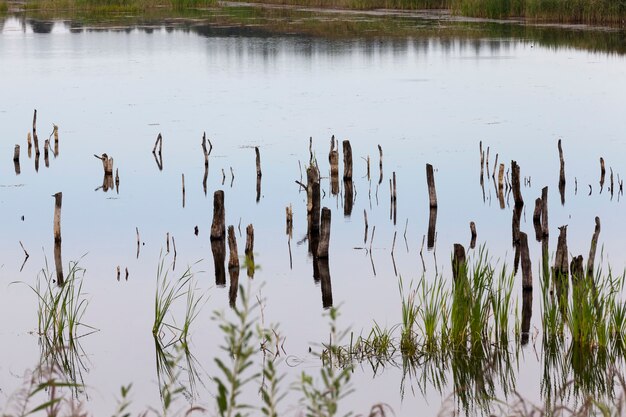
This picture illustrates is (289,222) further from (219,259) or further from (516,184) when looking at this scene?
(516,184)

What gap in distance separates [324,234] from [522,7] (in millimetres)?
31044

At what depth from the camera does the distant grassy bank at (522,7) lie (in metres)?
35.2

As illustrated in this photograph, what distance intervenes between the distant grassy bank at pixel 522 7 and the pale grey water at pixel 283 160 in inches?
157

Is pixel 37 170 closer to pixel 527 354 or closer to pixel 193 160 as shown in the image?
pixel 193 160

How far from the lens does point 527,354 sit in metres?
8.02

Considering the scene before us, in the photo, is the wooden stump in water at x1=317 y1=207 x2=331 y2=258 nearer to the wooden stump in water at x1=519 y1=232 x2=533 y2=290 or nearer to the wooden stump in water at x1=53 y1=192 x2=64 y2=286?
the wooden stump in water at x1=519 y1=232 x2=533 y2=290

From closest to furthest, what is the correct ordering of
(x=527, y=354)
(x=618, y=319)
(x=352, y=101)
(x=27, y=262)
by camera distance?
(x=618, y=319) → (x=527, y=354) → (x=27, y=262) → (x=352, y=101)

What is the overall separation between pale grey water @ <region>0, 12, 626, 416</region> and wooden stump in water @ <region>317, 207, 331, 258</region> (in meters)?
0.24

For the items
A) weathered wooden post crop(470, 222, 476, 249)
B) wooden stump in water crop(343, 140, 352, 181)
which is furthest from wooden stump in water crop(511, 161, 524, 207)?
wooden stump in water crop(343, 140, 352, 181)

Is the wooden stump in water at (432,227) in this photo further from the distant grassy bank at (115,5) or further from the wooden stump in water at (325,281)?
the distant grassy bank at (115,5)

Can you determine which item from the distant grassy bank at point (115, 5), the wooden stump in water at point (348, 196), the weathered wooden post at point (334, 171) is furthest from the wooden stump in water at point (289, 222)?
the distant grassy bank at point (115, 5)

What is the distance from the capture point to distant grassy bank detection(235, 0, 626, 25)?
35.2 metres

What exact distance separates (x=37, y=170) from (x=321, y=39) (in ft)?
64.4

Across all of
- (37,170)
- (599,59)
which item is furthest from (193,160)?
(599,59)
